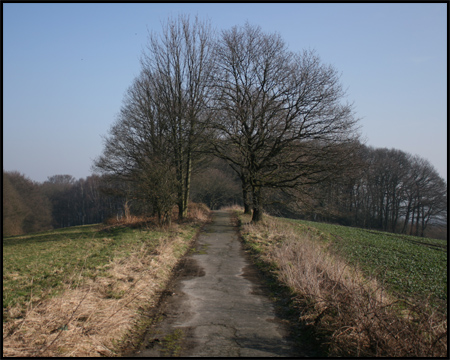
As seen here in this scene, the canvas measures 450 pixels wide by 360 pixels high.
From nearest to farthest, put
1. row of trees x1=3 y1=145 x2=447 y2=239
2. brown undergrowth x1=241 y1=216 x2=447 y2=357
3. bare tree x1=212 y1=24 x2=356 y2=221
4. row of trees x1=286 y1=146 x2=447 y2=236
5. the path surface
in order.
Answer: brown undergrowth x1=241 y1=216 x2=447 y2=357 < the path surface < bare tree x1=212 y1=24 x2=356 y2=221 < row of trees x1=3 y1=145 x2=447 y2=239 < row of trees x1=286 y1=146 x2=447 y2=236

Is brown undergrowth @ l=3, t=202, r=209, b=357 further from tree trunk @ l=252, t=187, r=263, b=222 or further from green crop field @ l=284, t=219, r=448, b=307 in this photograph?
tree trunk @ l=252, t=187, r=263, b=222

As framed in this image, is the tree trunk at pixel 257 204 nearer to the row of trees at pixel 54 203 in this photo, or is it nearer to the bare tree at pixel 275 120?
the bare tree at pixel 275 120

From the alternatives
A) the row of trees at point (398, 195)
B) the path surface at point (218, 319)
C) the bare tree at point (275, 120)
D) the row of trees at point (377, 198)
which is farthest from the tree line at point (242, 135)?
the row of trees at point (398, 195)

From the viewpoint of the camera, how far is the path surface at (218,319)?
440 centimetres

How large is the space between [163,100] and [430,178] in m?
37.0

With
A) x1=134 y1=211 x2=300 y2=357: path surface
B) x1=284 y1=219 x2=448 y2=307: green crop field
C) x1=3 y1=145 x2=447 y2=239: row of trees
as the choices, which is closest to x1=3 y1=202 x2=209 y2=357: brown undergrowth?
x1=134 y1=211 x2=300 y2=357: path surface

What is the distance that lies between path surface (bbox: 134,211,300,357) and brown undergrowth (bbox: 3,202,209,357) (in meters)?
0.46

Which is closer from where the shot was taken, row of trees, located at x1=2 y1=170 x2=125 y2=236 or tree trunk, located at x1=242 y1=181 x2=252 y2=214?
tree trunk, located at x1=242 y1=181 x2=252 y2=214

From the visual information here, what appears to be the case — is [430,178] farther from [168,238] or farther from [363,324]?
[363,324]

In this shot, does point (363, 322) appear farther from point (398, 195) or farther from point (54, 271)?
point (398, 195)

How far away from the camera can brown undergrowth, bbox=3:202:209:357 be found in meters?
3.94

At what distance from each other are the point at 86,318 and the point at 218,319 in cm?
202

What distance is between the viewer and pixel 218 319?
18.0 ft

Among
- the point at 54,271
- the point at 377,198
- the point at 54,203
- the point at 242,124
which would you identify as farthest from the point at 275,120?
the point at 54,203
